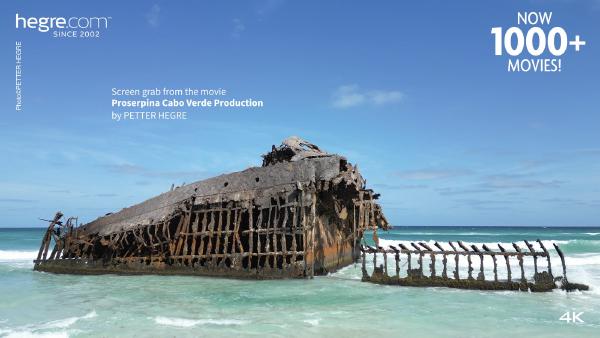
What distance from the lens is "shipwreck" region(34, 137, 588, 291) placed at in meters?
17.8

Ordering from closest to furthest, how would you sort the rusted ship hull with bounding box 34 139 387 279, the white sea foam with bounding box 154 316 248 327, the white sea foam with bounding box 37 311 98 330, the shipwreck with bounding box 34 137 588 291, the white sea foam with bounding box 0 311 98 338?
the white sea foam with bounding box 0 311 98 338 < the white sea foam with bounding box 154 316 248 327 < the white sea foam with bounding box 37 311 98 330 < the shipwreck with bounding box 34 137 588 291 < the rusted ship hull with bounding box 34 139 387 279

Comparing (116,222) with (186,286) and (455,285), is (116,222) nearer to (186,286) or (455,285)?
(186,286)

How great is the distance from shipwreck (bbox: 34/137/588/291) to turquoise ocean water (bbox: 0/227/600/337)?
60 centimetres

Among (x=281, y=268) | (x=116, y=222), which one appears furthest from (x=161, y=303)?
(x=116, y=222)

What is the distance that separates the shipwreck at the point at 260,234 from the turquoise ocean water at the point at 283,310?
60 cm

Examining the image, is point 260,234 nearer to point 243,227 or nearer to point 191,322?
point 243,227

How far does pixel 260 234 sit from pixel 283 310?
226 inches

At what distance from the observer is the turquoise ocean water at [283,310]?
11812 mm

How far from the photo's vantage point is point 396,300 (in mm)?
15258

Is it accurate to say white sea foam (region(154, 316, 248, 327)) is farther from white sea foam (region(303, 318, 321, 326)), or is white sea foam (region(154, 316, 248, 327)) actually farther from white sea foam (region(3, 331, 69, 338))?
Result: white sea foam (region(3, 331, 69, 338))

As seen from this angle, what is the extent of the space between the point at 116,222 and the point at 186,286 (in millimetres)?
6723

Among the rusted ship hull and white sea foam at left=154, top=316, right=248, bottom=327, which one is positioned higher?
the rusted ship hull

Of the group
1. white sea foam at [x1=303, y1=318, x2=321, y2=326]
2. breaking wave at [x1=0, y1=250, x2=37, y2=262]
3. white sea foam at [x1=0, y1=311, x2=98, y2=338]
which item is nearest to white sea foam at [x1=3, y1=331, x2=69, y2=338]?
white sea foam at [x1=0, y1=311, x2=98, y2=338]

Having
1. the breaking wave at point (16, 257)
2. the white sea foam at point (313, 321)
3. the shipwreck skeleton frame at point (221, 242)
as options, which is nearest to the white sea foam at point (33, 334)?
the white sea foam at point (313, 321)
